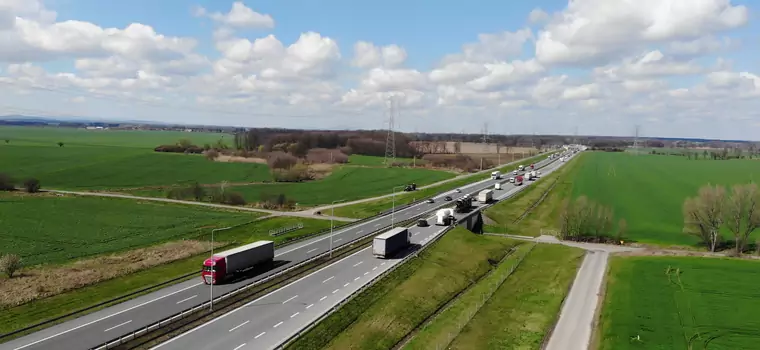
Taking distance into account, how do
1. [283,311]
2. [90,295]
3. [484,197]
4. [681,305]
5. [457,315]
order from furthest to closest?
1. [484,197]
2. [681,305]
3. [457,315]
4. [90,295]
5. [283,311]

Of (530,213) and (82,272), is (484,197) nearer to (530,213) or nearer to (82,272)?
(530,213)

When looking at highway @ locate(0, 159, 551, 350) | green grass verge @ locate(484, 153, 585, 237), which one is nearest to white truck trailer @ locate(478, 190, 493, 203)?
green grass verge @ locate(484, 153, 585, 237)

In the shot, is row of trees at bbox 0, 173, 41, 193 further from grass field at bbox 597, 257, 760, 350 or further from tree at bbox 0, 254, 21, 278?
grass field at bbox 597, 257, 760, 350

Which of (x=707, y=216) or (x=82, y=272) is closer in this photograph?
(x=82, y=272)

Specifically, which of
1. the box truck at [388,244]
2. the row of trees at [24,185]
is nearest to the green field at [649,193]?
the box truck at [388,244]

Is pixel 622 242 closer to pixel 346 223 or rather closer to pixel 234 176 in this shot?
pixel 346 223

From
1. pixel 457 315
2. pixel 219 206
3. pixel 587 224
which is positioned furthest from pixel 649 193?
pixel 219 206

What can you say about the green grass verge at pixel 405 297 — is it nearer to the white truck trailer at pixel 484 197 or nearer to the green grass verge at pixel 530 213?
the green grass verge at pixel 530 213
